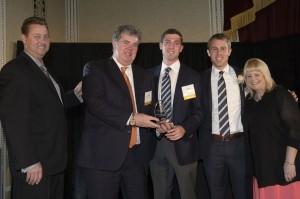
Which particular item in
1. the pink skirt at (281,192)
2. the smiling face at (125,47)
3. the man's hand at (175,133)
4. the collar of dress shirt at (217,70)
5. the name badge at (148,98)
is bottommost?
the pink skirt at (281,192)

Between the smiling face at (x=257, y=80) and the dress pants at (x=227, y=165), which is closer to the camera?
the smiling face at (x=257, y=80)

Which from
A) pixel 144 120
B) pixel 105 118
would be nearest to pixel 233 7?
pixel 144 120

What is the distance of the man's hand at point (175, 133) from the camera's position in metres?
2.65

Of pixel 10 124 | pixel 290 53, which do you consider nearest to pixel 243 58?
pixel 290 53

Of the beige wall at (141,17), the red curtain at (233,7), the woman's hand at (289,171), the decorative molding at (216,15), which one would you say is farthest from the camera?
the beige wall at (141,17)

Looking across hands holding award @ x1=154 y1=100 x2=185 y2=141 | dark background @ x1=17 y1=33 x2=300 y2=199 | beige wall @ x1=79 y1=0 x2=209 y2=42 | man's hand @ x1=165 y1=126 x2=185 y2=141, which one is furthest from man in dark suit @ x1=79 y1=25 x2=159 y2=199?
beige wall @ x1=79 y1=0 x2=209 y2=42

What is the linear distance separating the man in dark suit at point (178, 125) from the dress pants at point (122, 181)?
378 millimetres

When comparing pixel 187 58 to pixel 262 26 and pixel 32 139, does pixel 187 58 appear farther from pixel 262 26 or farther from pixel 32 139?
pixel 32 139

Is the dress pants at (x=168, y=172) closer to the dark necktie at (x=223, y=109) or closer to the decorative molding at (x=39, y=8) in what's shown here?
the dark necktie at (x=223, y=109)

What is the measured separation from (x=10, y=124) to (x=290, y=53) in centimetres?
375

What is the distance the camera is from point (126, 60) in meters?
2.53

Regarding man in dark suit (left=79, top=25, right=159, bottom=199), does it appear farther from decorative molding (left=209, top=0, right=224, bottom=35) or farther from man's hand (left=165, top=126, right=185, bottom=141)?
decorative molding (left=209, top=0, right=224, bottom=35)

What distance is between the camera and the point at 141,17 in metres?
6.00

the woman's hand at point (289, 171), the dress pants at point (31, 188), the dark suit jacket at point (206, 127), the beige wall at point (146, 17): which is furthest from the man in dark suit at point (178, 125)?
the beige wall at point (146, 17)
